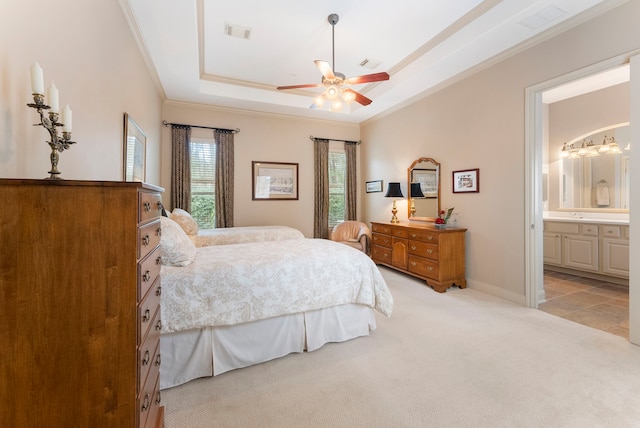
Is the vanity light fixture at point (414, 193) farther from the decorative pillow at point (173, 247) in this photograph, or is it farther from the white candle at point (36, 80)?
the white candle at point (36, 80)

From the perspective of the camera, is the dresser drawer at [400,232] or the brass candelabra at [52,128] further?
the dresser drawer at [400,232]

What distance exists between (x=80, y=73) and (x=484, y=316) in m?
4.10

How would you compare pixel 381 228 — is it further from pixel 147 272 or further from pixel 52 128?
pixel 52 128

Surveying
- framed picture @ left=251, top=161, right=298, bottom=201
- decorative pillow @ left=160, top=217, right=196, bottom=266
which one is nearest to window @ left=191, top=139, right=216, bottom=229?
framed picture @ left=251, top=161, right=298, bottom=201

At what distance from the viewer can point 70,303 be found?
0.91m

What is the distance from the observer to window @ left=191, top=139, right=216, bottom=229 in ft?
16.8

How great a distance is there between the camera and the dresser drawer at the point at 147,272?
3.45ft

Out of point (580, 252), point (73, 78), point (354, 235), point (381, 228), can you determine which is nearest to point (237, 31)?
point (73, 78)

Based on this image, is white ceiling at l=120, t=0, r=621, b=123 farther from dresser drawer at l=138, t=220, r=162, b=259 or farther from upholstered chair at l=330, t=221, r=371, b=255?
upholstered chair at l=330, t=221, r=371, b=255

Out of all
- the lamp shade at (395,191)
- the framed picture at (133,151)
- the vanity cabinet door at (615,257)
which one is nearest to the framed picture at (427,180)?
the lamp shade at (395,191)

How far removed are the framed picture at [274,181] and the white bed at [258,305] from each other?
302 centimetres

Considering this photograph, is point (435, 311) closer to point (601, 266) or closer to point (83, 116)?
point (601, 266)

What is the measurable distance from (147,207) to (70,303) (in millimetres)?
401

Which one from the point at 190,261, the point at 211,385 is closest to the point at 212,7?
the point at 190,261
